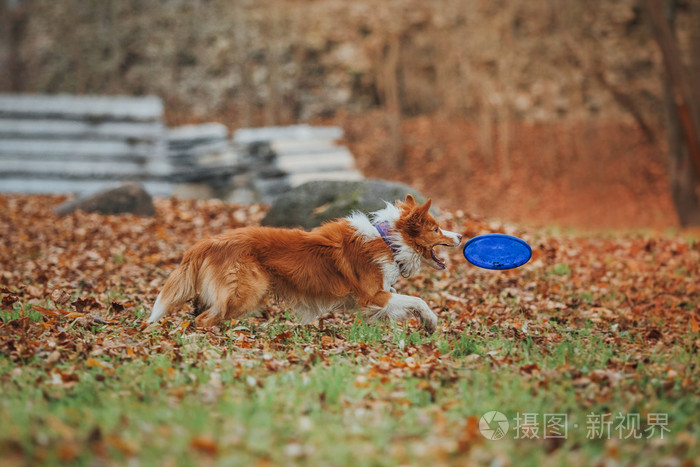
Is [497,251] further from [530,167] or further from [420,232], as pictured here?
[530,167]

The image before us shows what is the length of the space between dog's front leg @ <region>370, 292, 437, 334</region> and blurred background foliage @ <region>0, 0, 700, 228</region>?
12556mm

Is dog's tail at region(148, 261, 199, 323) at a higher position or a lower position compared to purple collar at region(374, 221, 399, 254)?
lower

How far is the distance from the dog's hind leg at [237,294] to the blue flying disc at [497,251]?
2.14 m

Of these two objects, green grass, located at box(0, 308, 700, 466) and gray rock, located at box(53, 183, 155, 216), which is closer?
green grass, located at box(0, 308, 700, 466)

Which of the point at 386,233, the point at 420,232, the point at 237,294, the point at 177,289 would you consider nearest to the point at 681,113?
the point at 420,232

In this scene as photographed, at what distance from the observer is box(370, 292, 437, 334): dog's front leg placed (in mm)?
6289

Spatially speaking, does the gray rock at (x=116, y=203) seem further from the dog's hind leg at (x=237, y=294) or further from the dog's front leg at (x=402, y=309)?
the dog's front leg at (x=402, y=309)

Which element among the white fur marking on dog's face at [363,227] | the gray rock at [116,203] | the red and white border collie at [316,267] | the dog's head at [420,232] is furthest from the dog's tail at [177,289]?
the gray rock at [116,203]

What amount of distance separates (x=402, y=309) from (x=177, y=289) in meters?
2.07

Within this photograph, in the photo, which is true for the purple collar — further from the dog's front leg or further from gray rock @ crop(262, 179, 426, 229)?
gray rock @ crop(262, 179, 426, 229)

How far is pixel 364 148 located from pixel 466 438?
54.0ft

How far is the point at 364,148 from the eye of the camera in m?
19.7

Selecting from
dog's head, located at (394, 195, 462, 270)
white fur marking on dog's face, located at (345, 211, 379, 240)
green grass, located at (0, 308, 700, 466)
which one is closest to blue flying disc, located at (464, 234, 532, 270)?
dog's head, located at (394, 195, 462, 270)

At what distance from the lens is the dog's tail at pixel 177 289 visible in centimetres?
602
